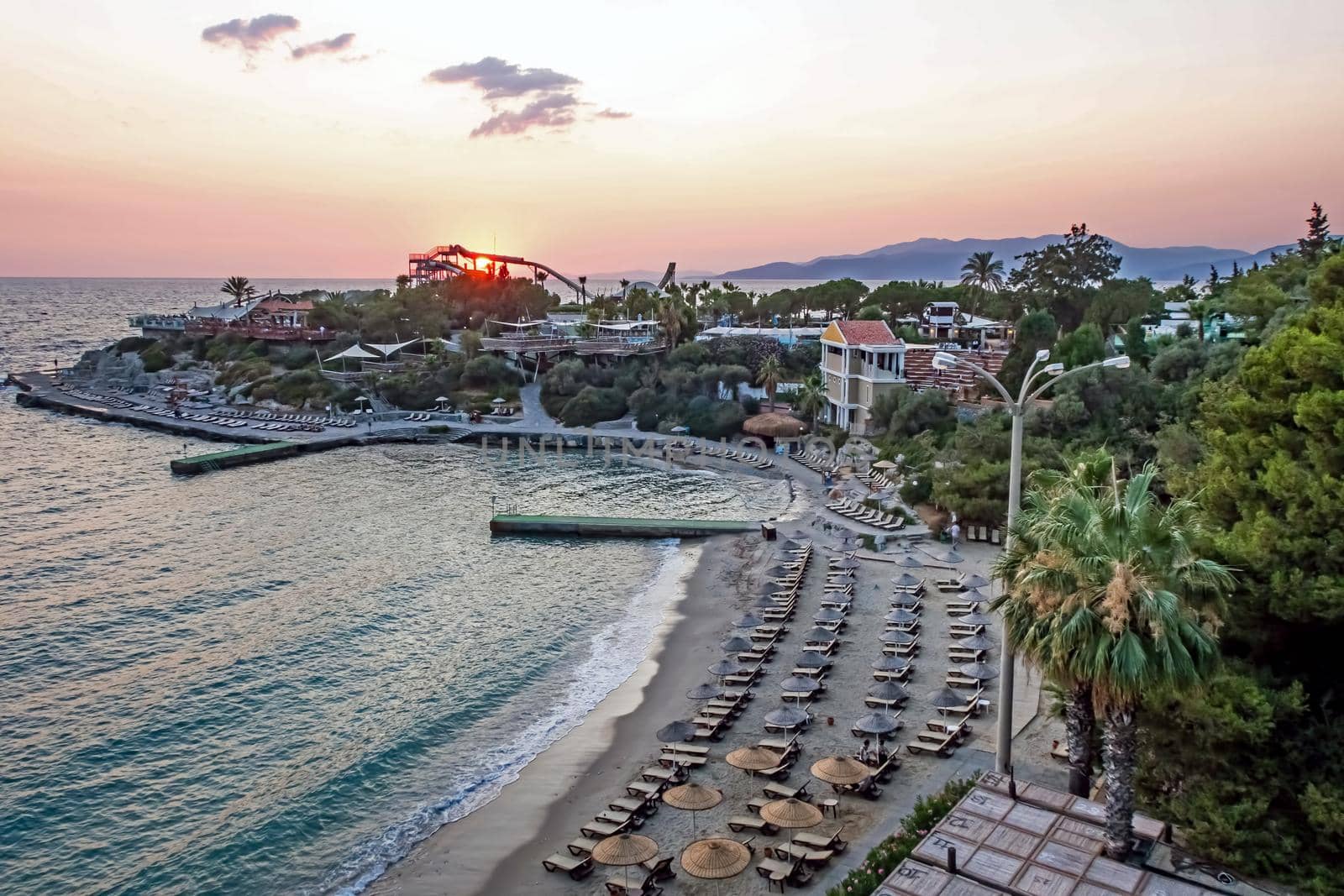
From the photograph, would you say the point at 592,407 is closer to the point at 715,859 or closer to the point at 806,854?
the point at 806,854

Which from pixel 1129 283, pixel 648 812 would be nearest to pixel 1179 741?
pixel 648 812

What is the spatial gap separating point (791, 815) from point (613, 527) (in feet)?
89.2

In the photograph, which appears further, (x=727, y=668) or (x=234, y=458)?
(x=234, y=458)

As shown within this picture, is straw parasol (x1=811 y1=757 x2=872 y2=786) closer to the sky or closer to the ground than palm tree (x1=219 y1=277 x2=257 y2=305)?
closer to the ground

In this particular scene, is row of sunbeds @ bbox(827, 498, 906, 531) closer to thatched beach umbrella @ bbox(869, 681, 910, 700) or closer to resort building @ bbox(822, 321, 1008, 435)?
resort building @ bbox(822, 321, 1008, 435)

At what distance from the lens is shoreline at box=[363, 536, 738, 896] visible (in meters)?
16.0

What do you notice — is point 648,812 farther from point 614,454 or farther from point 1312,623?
point 614,454

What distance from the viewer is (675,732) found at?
763 inches

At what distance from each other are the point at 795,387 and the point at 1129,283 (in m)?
29.7

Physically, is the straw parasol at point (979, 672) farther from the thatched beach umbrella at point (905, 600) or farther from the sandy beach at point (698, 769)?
the thatched beach umbrella at point (905, 600)

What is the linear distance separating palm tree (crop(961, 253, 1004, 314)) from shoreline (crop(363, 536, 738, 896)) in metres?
70.9

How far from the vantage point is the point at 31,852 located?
56.7 feet

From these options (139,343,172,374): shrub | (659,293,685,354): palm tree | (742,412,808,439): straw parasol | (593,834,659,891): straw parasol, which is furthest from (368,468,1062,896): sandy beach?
(139,343,172,374): shrub

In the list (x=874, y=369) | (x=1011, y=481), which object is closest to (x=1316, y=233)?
(x=874, y=369)
